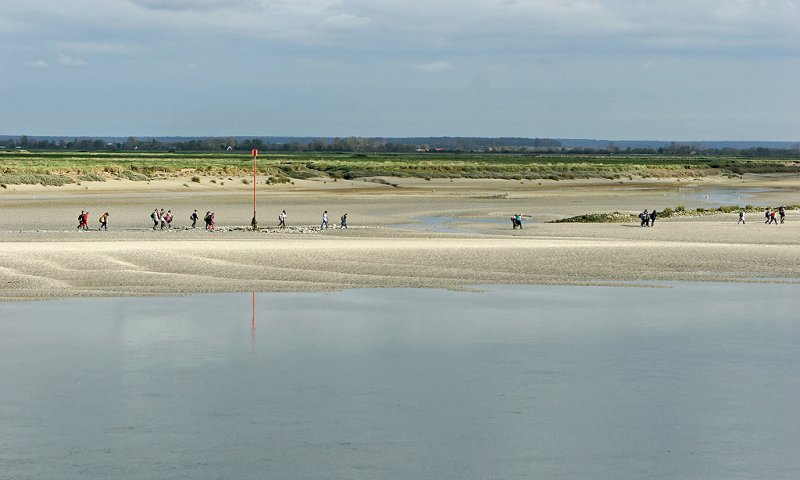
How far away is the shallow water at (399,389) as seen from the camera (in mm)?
13547

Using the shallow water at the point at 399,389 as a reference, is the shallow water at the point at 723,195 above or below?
below

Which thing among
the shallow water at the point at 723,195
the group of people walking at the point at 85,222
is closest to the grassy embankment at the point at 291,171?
the shallow water at the point at 723,195

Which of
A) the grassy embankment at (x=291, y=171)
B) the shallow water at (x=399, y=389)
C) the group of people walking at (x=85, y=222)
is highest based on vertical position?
the shallow water at (x=399, y=389)

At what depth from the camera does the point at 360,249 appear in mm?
37594

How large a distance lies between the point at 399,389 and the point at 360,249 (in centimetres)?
2043

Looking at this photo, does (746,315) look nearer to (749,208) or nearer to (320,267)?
(320,267)

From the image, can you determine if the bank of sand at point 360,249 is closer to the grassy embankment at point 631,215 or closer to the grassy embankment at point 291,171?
the grassy embankment at point 631,215

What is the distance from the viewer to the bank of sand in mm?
30203

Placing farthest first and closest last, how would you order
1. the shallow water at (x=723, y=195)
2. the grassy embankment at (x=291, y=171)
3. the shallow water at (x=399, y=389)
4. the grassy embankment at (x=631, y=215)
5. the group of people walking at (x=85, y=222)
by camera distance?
1. the grassy embankment at (x=291, y=171)
2. the shallow water at (x=723, y=195)
3. the grassy embankment at (x=631, y=215)
4. the group of people walking at (x=85, y=222)
5. the shallow water at (x=399, y=389)

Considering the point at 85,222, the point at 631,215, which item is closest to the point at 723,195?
the point at 631,215

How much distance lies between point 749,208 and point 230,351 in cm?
5047

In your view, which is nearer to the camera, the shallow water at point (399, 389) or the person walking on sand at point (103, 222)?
the shallow water at point (399, 389)

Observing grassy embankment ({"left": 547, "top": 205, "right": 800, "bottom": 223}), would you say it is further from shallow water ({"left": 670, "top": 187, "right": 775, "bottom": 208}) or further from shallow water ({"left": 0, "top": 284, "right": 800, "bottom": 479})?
shallow water ({"left": 0, "top": 284, "right": 800, "bottom": 479})

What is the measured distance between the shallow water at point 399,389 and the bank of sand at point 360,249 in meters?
3.86
